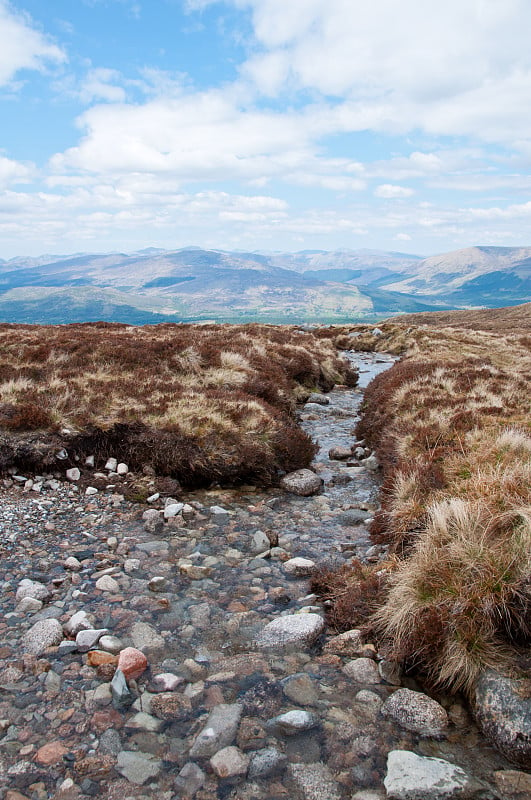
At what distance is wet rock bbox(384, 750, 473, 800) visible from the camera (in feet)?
11.6

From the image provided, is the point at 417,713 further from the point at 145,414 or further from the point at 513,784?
the point at 145,414

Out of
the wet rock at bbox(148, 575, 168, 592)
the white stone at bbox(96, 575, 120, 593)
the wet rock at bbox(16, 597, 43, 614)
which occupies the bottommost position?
the wet rock at bbox(148, 575, 168, 592)

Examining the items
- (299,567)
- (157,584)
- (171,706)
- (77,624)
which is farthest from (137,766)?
(299,567)

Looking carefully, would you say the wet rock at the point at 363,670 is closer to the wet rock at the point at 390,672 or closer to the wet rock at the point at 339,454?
the wet rock at the point at 390,672

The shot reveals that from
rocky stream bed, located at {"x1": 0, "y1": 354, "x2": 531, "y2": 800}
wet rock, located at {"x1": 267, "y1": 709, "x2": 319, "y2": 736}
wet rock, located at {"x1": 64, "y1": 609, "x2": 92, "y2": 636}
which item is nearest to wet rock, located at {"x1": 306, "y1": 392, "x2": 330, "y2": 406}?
rocky stream bed, located at {"x1": 0, "y1": 354, "x2": 531, "y2": 800}

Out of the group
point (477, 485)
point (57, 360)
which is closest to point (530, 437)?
point (477, 485)

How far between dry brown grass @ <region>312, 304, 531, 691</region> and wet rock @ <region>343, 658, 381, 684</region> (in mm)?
277

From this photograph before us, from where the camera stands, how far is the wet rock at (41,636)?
17.2ft

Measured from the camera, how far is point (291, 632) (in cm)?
554

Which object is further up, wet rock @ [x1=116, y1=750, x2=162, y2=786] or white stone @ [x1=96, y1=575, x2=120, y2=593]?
white stone @ [x1=96, y1=575, x2=120, y2=593]

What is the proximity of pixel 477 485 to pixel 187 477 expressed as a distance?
608 centimetres

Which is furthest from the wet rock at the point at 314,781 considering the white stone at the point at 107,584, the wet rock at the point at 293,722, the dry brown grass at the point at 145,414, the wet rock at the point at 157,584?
the dry brown grass at the point at 145,414

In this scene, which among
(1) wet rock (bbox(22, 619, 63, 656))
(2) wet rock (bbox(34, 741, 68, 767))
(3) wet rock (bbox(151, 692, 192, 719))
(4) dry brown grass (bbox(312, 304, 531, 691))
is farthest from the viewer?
(1) wet rock (bbox(22, 619, 63, 656))

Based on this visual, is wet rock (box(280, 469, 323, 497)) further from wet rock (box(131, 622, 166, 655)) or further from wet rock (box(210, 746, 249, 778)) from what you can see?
wet rock (box(210, 746, 249, 778))
